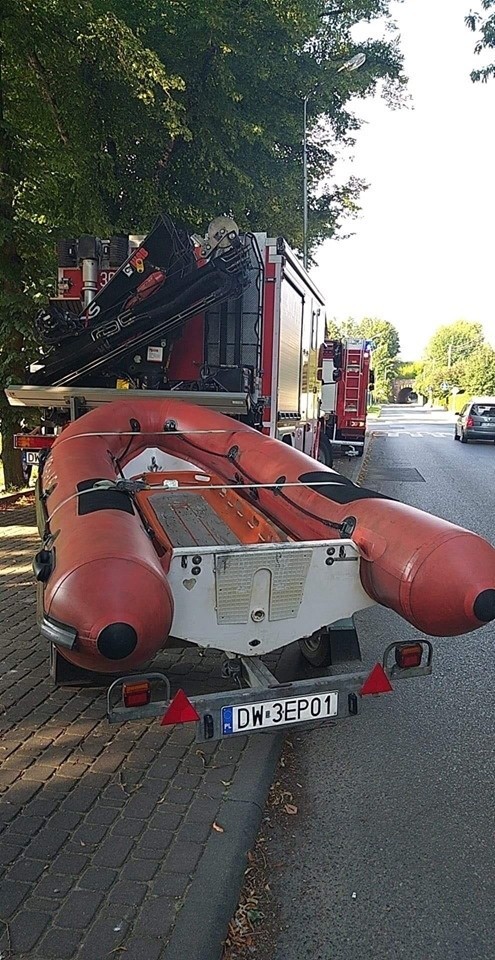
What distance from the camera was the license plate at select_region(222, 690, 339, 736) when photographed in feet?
11.6

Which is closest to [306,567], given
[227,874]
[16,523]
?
[227,874]

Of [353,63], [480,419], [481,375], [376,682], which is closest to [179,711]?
[376,682]

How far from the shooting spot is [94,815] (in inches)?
142

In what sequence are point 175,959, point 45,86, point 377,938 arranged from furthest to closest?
point 45,86, point 377,938, point 175,959

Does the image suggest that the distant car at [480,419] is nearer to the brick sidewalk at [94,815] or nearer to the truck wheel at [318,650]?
the truck wheel at [318,650]

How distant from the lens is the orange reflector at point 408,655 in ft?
12.7

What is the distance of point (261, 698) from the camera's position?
3.61 metres

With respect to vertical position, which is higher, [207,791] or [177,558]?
[177,558]

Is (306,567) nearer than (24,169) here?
Yes

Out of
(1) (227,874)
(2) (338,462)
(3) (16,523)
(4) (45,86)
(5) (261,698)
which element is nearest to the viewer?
(1) (227,874)

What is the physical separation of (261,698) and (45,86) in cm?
1009

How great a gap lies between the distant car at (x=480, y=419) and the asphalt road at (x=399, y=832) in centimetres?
2354

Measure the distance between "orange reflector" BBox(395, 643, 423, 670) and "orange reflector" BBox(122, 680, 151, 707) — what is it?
1.23 metres

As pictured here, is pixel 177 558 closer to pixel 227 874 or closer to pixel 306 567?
pixel 306 567
